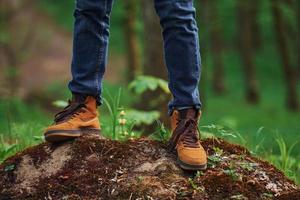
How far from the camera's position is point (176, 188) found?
3400 mm

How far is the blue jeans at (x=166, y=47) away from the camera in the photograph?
362 cm

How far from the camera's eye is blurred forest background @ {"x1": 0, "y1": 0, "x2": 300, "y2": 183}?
5007 millimetres

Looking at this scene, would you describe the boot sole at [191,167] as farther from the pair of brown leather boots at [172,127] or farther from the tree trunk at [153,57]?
the tree trunk at [153,57]

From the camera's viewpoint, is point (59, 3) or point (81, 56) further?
point (59, 3)

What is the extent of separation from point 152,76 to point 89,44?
14.6 ft

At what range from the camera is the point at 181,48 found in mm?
3623

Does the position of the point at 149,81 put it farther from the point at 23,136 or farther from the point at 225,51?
the point at 225,51

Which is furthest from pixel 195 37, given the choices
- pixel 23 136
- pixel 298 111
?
pixel 298 111

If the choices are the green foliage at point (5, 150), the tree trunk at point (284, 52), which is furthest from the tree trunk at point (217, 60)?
the green foliage at point (5, 150)

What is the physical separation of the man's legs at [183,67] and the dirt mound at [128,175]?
0.14 meters

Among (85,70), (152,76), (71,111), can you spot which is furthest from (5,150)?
(152,76)

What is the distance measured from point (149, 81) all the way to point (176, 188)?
2.71m

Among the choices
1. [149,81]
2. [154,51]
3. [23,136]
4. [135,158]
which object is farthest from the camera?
[154,51]

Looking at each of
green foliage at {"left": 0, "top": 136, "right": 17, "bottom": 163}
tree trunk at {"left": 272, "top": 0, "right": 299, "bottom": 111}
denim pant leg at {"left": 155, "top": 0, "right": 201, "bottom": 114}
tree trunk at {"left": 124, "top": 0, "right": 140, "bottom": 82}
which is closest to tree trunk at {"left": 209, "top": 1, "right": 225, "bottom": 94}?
tree trunk at {"left": 272, "top": 0, "right": 299, "bottom": 111}
